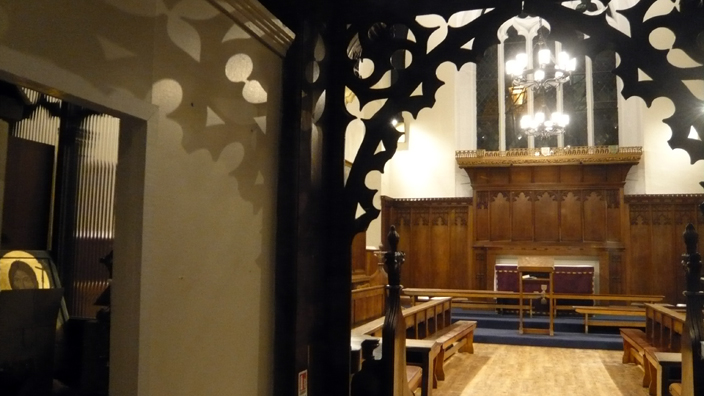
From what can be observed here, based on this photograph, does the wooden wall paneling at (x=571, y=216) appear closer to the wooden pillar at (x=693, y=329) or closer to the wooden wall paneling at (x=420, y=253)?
the wooden wall paneling at (x=420, y=253)

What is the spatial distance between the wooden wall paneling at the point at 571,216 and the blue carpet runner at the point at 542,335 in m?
1.47

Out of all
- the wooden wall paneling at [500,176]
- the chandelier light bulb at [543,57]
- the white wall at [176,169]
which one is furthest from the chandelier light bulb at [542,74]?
the white wall at [176,169]

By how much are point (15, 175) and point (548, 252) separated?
382 inches

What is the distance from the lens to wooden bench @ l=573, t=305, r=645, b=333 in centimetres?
836

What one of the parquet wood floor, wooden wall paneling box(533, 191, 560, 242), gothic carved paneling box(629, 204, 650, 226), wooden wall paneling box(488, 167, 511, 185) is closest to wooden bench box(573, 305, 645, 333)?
the parquet wood floor

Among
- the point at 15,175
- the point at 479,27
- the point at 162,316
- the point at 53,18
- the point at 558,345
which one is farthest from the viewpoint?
the point at 558,345

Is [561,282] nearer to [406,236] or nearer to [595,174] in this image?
[595,174]

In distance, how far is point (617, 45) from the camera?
91.7 inches

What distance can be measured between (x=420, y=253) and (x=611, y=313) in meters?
3.89

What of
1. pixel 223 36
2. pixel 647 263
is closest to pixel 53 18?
pixel 223 36

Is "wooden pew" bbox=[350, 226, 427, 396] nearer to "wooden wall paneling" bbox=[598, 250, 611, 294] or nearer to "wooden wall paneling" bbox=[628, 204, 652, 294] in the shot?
"wooden wall paneling" bbox=[598, 250, 611, 294]

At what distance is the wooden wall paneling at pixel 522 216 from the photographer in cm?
1082

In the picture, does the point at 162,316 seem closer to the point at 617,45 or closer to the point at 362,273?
the point at 617,45

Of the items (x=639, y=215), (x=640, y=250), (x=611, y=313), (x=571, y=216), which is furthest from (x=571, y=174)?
(x=611, y=313)
